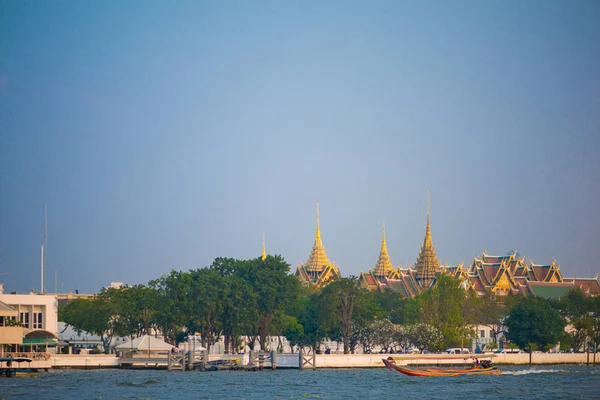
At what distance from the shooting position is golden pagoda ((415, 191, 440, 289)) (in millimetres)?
168375

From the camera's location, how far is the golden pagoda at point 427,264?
168375mm

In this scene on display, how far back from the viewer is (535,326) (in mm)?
111562

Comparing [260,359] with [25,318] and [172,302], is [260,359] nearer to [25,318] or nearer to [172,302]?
[172,302]

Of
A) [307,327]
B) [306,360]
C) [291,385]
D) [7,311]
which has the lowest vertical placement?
[306,360]

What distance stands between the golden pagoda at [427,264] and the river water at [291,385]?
81342 millimetres

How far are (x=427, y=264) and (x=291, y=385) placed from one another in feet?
342

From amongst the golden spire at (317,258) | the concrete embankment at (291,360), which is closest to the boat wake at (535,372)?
the concrete embankment at (291,360)

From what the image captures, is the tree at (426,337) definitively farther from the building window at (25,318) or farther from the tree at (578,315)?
the building window at (25,318)

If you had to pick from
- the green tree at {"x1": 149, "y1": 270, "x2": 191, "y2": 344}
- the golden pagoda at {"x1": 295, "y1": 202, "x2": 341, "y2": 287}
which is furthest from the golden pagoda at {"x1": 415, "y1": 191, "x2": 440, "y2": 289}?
the green tree at {"x1": 149, "y1": 270, "x2": 191, "y2": 344}

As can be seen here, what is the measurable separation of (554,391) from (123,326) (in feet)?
153

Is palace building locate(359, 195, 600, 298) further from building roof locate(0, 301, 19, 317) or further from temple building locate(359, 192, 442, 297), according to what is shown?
building roof locate(0, 301, 19, 317)

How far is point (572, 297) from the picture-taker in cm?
12100

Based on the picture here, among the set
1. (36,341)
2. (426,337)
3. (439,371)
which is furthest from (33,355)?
(426,337)

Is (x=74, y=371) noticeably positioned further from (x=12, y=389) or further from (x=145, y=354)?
(x=12, y=389)
